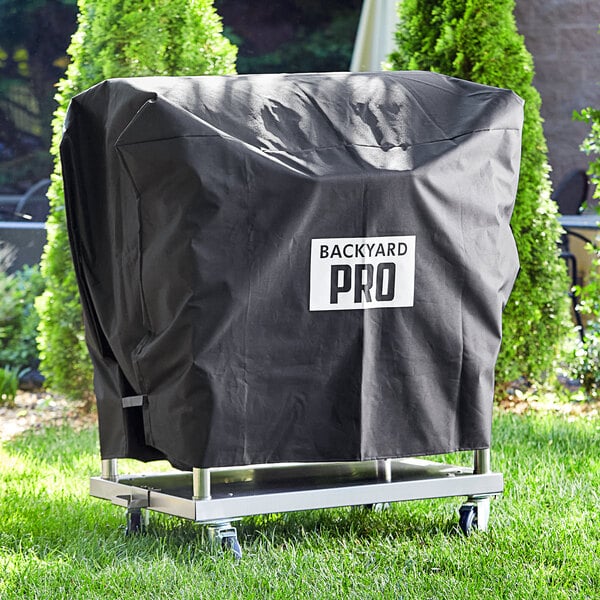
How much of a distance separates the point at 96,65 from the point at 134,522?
303 cm

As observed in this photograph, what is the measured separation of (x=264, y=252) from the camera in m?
3.49

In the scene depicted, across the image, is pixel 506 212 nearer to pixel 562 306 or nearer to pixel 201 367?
pixel 201 367

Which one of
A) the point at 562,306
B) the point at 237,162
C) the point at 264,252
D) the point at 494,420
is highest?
the point at 237,162

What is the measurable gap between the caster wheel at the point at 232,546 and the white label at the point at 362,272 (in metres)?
0.73

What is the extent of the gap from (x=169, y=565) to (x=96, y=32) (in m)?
3.59

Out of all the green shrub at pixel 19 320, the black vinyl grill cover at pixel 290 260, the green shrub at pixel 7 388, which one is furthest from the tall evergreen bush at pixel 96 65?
the black vinyl grill cover at pixel 290 260

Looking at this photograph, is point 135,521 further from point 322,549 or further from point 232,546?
point 322,549

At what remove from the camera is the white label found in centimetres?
358

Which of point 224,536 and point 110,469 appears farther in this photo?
point 110,469

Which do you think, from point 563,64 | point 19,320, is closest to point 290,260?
point 19,320

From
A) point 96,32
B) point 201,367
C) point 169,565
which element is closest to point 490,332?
point 201,367

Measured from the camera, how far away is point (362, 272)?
3.62m

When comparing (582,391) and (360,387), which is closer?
(360,387)

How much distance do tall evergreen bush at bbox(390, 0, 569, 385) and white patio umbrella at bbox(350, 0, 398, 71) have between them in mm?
810
